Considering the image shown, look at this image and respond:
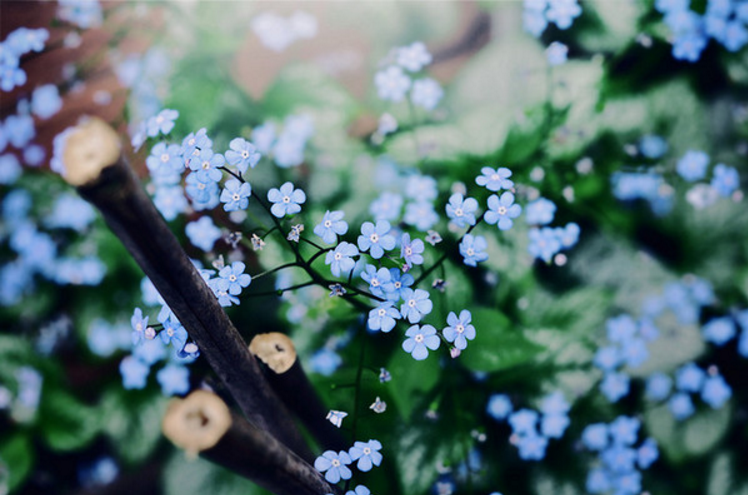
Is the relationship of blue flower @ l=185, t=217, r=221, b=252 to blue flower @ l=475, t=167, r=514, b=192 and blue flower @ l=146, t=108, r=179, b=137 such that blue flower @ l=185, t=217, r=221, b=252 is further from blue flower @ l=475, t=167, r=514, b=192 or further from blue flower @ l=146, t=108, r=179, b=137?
blue flower @ l=475, t=167, r=514, b=192

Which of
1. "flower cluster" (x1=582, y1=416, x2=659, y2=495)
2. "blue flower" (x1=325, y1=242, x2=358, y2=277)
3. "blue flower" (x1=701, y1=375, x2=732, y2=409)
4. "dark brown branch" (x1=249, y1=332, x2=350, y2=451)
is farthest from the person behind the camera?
"blue flower" (x1=701, y1=375, x2=732, y2=409)

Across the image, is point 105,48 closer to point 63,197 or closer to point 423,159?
point 63,197

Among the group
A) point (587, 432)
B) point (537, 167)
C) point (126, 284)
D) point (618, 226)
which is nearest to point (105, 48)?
point (126, 284)

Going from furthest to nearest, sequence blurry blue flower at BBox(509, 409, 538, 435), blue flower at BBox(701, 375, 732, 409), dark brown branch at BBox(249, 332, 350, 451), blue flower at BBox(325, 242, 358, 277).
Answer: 1. blue flower at BBox(701, 375, 732, 409)
2. blurry blue flower at BBox(509, 409, 538, 435)
3. dark brown branch at BBox(249, 332, 350, 451)
4. blue flower at BBox(325, 242, 358, 277)

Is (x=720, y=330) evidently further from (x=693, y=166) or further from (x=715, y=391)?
(x=693, y=166)

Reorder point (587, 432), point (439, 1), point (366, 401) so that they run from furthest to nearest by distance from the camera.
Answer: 1. point (439, 1)
2. point (587, 432)
3. point (366, 401)

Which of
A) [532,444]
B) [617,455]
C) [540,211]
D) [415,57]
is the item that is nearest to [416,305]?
[540,211]

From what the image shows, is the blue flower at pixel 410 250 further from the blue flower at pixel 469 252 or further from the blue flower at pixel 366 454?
the blue flower at pixel 366 454

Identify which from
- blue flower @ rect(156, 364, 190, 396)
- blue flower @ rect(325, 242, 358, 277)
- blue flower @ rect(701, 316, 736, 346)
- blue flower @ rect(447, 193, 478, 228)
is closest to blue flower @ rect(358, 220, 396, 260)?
blue flower @ rect(325, 242, 358, 277)
